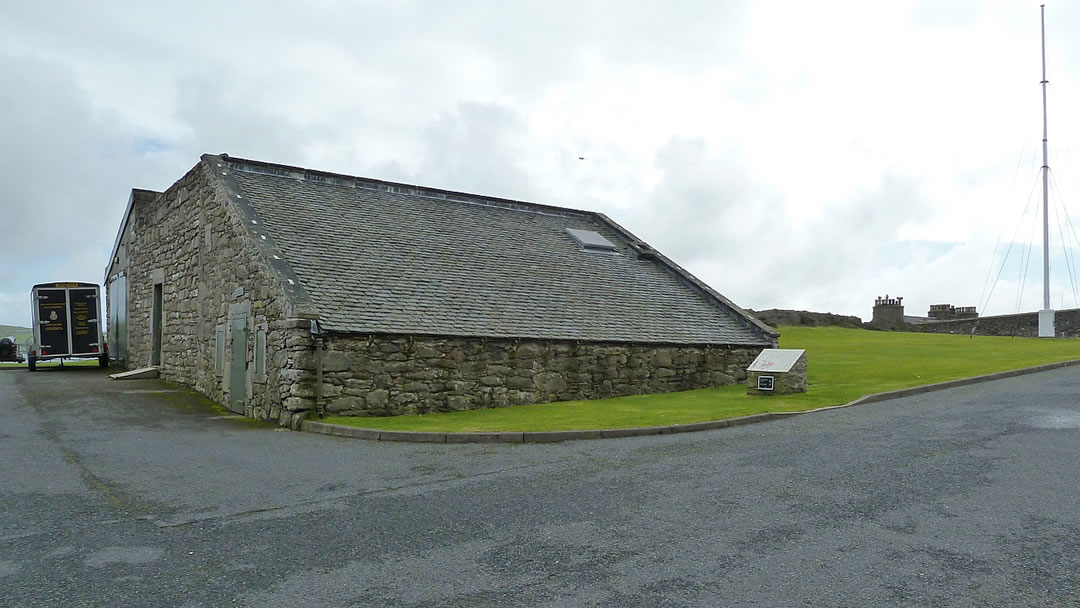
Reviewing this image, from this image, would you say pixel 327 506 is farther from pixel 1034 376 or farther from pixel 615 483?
pixel 1034 376

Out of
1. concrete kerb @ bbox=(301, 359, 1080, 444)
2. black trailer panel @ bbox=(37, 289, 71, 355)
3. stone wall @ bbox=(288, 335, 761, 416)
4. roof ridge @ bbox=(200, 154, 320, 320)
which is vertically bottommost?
concrete kerb @ bbox=(301, 359, 1080, 444)

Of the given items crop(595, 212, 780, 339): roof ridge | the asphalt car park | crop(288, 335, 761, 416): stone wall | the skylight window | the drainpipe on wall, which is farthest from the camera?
the skylight window

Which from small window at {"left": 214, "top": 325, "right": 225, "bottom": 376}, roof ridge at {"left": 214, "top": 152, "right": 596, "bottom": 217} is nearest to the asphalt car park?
small window at {"left": 214, "top": 325, "right": 225, "bottom": 376}

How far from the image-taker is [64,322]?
23.9 metres

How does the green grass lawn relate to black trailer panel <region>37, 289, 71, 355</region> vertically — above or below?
below

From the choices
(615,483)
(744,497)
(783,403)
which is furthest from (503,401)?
(744,497)

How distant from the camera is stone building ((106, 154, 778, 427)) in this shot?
571 inches

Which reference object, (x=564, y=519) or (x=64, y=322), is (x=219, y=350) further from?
(x=564, y=519)

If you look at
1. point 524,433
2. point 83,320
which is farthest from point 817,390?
point 83,320

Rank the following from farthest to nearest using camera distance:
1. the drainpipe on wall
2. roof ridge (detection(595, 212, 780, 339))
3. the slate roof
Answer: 1. roof ridge (detection(595, 212, 780, 339))
2. the slate roof
3. the drainpipe on wall

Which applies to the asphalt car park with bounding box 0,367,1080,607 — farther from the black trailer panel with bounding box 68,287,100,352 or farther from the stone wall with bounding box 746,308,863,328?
the stone wall with bounding box 746,308,863,328

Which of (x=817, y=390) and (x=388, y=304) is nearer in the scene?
(x=388, y=304)

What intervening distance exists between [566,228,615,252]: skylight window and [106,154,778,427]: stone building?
3.0 inches

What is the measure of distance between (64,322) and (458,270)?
1400 centimetres
